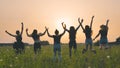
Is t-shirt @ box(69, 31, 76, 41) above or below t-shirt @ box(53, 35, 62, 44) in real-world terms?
above

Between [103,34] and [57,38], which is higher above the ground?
[103,34]

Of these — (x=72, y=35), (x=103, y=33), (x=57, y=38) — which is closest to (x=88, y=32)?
(x=72, y=35)

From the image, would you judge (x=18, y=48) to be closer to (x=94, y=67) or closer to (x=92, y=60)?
(x=92, y=60)

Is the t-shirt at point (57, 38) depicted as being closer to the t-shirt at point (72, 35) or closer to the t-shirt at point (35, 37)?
the t-shirt at point (72, 35)

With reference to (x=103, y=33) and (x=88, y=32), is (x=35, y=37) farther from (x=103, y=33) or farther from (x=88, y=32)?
(x=103, y=33)

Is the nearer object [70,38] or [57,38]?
[57,38]

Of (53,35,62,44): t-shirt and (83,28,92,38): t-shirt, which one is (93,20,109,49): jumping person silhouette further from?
(53,35,62,44): t-shirt

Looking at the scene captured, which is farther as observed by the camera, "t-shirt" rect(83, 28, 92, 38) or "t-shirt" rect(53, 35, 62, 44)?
"t-shirt" rect(83, 28, 92, 38)

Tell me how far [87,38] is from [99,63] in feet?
14.4

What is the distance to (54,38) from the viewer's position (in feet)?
82.4

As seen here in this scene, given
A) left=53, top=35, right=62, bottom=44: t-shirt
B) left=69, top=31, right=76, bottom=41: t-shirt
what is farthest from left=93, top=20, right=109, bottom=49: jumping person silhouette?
left=53, top=35, right=62, bottom=44: t-shirt

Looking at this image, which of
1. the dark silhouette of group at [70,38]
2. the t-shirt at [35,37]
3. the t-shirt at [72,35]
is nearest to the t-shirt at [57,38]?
the dark silhouette of group at [70,38]

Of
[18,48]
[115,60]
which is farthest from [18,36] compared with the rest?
[115,60]

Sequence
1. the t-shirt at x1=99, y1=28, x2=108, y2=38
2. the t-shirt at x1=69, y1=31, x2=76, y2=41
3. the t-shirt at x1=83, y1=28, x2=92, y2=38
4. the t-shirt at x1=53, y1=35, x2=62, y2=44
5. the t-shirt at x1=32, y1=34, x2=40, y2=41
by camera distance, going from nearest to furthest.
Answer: the t-shirt at x1=53, y1=35, x2=62, y2=44, the t-shirt at x1=69, y1=31, x2=76, y2=41, the t-shirt at x1=32, y1=34, x2=40, y2=41, the t-shirt at x1=83, y1=28, x2=92, y2=38, the t-shirt at x1=99, y1=28, x2=108, y2=38
